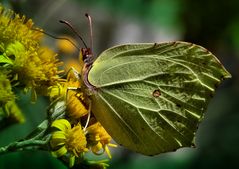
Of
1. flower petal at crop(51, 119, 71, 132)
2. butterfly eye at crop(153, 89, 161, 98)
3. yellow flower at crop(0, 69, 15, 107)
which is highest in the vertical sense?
yellow flower at crop(0, 69, 15, 107)

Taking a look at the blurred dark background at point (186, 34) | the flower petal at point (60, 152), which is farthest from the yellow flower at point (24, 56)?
the blurred dark background at point (186, 34)

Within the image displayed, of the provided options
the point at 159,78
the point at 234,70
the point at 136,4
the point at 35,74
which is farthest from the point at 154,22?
the point at 35,74

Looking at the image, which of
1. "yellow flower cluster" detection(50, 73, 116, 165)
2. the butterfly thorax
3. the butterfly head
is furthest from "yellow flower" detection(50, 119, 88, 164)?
the butterfly head

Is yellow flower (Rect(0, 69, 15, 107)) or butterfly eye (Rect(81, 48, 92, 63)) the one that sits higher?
butterfly eye (Rect(81, 48, 92, 63))

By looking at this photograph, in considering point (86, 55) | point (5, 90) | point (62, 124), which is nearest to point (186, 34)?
point (86, 55)

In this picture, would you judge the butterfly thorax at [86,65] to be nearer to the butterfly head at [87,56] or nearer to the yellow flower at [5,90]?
the butterfly head at [87,56]

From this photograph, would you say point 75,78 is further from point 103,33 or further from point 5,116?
point 103,33

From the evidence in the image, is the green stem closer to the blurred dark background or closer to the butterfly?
the butterfly

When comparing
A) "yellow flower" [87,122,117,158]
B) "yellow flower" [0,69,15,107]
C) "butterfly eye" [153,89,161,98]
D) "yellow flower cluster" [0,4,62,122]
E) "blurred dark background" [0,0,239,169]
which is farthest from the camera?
"blurred dark background" [0,0,239,169]
